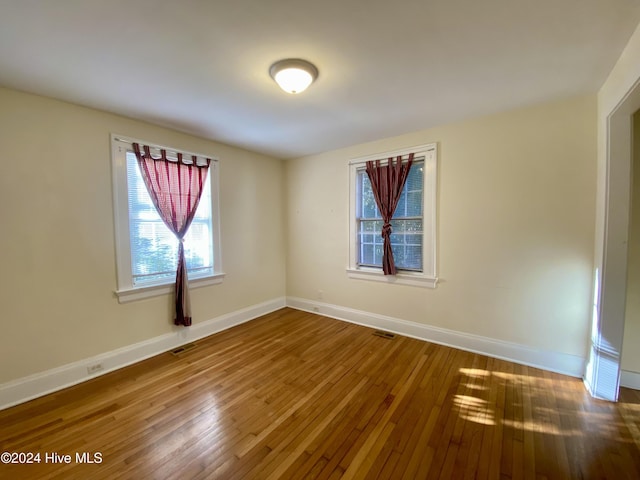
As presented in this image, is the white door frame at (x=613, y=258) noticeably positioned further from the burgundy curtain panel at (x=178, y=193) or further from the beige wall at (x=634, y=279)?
the burgundy curtain panel at (x=178, y=193)

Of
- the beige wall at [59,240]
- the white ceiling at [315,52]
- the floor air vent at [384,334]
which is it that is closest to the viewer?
the white ceiling at [315,52]

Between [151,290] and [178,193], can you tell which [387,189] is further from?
[151,290]

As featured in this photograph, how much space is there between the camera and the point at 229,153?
3.69 meters

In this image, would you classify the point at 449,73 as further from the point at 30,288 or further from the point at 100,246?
the point at 30,288

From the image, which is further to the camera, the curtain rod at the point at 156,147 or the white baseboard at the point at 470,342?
the curtain rod at the point at 156,147

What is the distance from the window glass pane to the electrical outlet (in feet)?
2.66

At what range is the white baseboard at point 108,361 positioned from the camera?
2137 millimetres

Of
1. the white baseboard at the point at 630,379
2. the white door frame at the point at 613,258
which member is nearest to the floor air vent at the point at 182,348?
the white door frame at the point at 613,258

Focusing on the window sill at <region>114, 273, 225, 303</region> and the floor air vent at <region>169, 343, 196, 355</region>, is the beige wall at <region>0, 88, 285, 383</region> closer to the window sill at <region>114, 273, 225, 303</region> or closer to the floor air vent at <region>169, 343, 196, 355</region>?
the window sill at <region>114, 273, 225, 303</region>

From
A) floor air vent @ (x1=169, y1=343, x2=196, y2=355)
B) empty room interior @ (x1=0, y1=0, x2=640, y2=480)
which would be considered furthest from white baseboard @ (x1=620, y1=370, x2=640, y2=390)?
floor air vent @ (x1=169, y1=343, x2=196, y2=355)

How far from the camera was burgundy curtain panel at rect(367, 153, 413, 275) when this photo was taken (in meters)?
3.30

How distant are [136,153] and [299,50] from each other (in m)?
2.09

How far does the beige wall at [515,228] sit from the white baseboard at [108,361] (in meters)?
2.26

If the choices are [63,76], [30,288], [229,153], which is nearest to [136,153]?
[63,76]
